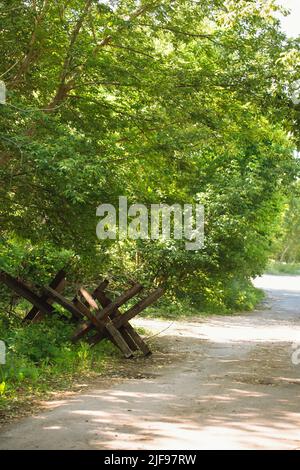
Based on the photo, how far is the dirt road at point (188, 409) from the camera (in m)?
6.64

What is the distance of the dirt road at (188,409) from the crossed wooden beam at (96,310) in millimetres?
811

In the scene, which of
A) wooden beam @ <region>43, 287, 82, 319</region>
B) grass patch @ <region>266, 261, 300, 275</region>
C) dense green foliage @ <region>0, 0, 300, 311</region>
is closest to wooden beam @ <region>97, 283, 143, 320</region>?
wooden beam @ <region>43, 287, 82, 319</region>

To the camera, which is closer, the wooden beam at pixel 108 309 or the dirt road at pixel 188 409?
the dirt road at pixel 188 409

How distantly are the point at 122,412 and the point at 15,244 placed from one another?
6884mm

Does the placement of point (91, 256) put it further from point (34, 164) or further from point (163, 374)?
point (34, 164)

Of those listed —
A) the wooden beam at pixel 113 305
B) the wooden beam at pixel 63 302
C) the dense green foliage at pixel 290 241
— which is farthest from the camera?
the dense green foliage at pixel 290 241

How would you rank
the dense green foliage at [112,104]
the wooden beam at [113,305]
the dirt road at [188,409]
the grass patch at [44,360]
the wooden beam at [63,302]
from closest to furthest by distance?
the dirt road at [188,409], the grass patch at [44,360], the dense green foliage at [112,104], the wooden beam at [113,305], the wooden beam at [63,302]

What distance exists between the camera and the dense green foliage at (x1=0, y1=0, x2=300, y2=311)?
10.2 m

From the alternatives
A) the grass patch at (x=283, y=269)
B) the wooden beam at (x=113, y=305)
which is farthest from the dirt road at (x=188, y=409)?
the grass patch at (x=283, y=269)

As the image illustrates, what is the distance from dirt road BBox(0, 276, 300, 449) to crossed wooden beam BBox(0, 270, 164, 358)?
811 millimetres

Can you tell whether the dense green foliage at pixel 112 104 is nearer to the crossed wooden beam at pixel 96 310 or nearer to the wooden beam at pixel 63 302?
the crossed wooden beam at pixel 96 310

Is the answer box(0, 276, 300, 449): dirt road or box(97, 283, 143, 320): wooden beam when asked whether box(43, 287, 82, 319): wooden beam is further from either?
box(0, 276, 300, 449): dirt road

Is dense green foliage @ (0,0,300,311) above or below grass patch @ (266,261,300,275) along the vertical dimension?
above

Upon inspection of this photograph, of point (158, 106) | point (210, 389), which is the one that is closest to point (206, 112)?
point (158, 106)
